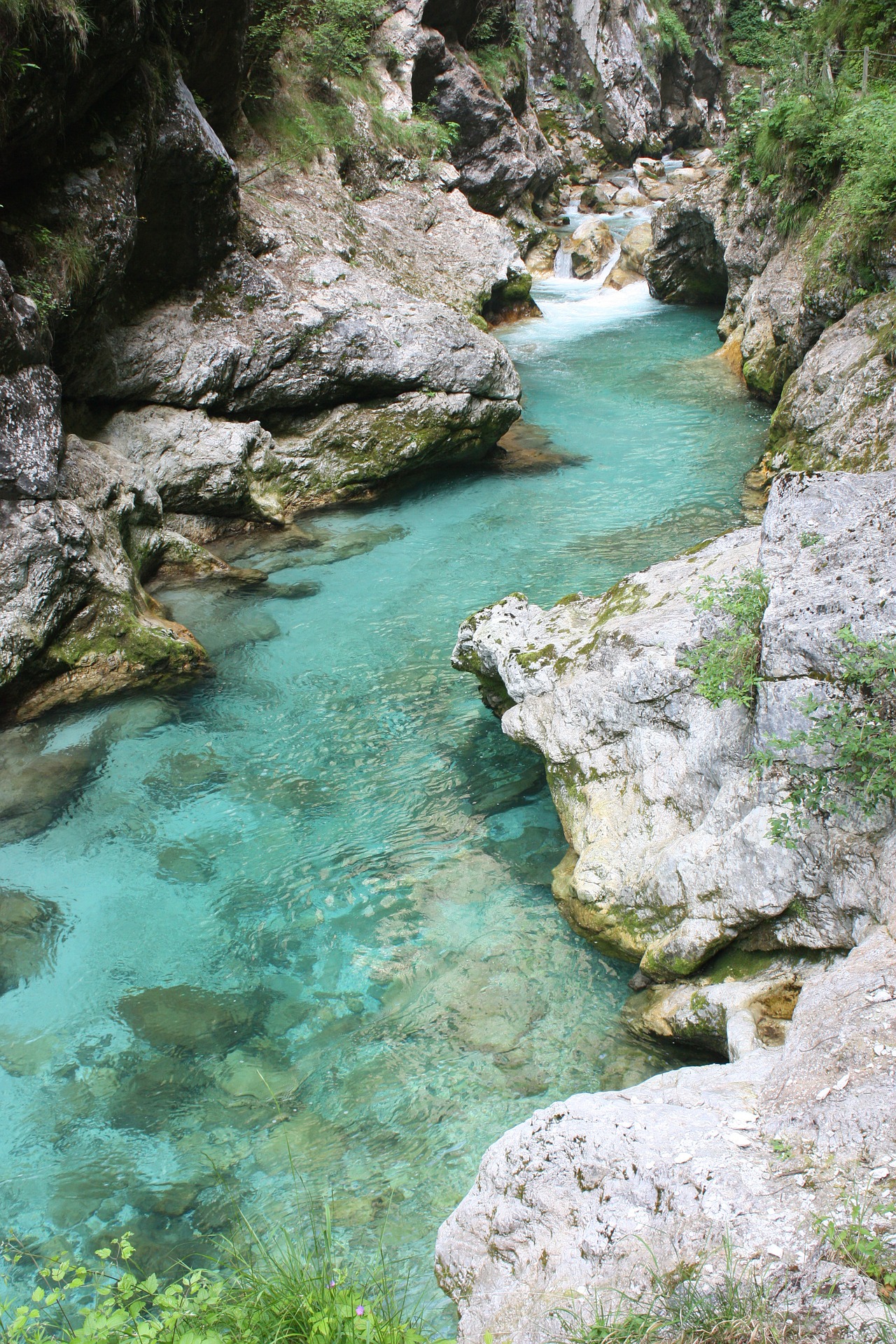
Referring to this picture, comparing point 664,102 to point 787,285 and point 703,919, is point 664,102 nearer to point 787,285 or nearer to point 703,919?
point 787,285

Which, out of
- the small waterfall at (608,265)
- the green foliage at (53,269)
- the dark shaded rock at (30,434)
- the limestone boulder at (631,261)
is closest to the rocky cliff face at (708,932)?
the dark shaded rock at (30,434)

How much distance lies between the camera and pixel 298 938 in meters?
5.11

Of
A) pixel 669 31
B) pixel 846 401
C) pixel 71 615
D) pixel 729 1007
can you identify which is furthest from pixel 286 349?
pixel 669 31

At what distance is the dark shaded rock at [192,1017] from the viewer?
14.9 feet

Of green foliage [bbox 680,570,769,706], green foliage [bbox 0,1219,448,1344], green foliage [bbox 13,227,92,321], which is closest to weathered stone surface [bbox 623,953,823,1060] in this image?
green foliage [bbox 680,570,769,706]

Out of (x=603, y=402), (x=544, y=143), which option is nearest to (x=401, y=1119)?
(x=603, y=402)

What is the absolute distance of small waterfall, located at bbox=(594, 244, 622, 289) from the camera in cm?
2170

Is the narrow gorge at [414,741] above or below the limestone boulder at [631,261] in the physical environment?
below

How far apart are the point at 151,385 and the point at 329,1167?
29.4 feet

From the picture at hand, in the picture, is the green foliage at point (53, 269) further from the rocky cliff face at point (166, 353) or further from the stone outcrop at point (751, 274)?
the stone outcrop at point (751, 274)

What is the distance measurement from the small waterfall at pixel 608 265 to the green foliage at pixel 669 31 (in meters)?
17.3

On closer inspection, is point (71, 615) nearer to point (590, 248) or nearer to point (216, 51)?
point (216, 51)

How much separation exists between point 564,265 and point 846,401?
50.6ft

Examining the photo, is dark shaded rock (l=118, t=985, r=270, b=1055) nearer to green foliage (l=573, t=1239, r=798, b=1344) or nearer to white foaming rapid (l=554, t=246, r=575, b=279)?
green foliage (l=573, t=1239, r=798, b=1344)
